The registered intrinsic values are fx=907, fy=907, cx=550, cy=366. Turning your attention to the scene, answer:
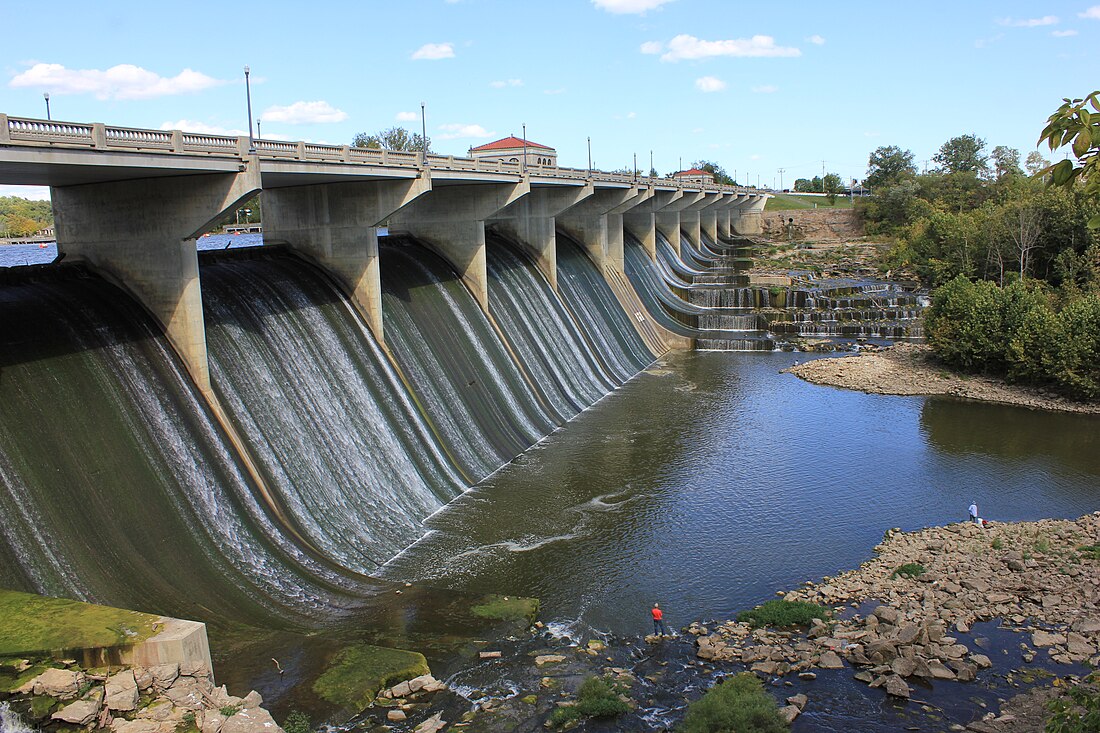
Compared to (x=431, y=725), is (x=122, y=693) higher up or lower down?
higher up

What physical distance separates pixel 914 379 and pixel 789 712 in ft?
115

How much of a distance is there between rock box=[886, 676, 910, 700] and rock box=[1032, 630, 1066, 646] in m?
4.06

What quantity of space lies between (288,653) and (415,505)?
10.5m

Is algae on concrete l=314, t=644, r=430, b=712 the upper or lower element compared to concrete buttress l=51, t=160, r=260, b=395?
lower

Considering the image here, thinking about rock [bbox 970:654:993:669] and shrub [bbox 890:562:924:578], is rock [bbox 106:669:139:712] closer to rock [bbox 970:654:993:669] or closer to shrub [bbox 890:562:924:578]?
rock [bbox 970:654:993:669]

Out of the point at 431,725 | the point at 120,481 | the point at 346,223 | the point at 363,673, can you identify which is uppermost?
the point at 346,223

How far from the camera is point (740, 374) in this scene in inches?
1998

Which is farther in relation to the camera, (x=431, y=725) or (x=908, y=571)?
(x=908, y=571)

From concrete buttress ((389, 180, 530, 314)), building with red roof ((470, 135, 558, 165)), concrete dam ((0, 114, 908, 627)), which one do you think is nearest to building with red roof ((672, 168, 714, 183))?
building with red roof ((470, 135, 558, 165))

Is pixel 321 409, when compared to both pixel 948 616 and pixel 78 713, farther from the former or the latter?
pixel 948 616

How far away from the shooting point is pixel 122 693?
1224 centimetres

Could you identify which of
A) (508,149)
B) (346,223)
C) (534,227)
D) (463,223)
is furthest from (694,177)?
(346,223)

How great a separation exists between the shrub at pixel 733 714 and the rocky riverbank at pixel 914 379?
32889 mm

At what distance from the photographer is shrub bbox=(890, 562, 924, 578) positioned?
77.6ft
